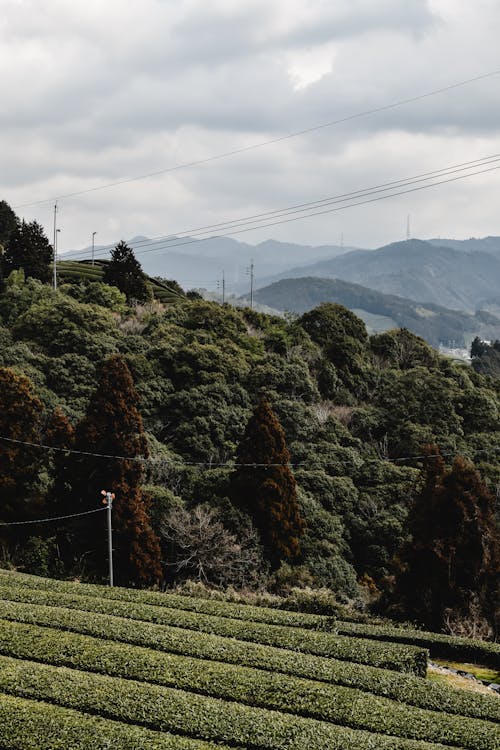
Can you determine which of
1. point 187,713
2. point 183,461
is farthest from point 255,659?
point 183,461

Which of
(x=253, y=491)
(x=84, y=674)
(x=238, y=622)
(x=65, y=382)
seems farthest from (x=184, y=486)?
(x=84, y=674)

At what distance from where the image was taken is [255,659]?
50.1ft

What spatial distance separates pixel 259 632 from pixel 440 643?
201 inches

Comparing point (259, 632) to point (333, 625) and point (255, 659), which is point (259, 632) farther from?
point (333, 625)

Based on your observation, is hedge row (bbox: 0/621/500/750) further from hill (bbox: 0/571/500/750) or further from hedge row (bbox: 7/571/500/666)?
hedge row (bbox: 7/571/500/666)

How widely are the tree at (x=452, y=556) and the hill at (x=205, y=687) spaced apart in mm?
6575

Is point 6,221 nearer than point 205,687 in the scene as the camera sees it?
No

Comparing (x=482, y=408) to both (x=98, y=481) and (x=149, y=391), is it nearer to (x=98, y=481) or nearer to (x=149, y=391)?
(x=149, y=391)

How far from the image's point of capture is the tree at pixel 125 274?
165 feet

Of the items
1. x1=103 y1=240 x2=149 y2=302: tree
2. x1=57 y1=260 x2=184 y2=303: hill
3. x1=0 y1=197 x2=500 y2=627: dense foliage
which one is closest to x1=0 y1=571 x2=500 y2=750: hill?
x1=0 y1=197 x2=500 y2=627: dense foliage

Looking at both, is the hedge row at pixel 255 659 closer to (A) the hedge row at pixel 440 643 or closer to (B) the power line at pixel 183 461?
(A) the hedge row at pixel 440 643

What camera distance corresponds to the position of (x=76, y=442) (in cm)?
2628

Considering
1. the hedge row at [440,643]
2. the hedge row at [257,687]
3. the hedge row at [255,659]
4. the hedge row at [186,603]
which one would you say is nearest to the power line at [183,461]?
the hedge row at [186,603]

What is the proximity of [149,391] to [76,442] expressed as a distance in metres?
11.1
